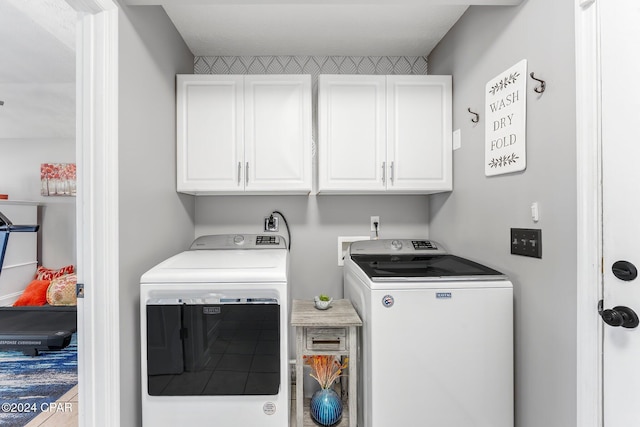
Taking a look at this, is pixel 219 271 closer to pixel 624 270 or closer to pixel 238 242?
pixel 238 242

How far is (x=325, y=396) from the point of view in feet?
5.32

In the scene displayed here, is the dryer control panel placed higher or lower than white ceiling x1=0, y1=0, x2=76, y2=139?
lower

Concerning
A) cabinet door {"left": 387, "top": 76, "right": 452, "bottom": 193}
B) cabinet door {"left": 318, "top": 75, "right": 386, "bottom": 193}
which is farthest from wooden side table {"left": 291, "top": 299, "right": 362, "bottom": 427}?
cabinet door {"left": 387, "top": 76, "right": 452, "bottom": 193}

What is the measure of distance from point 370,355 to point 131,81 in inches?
68.2

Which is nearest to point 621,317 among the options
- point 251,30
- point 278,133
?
point 278,133

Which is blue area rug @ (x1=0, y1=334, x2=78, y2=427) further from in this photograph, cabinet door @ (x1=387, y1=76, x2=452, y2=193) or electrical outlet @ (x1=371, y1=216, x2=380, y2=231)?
cabinet door @ (x1=387, y1=76, x2=452, y2=193)

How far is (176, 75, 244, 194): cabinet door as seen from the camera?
6.40 feet

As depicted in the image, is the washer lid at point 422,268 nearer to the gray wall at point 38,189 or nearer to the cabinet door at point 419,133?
the cabinet door at point 419,133

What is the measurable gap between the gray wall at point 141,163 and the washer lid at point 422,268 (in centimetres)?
116

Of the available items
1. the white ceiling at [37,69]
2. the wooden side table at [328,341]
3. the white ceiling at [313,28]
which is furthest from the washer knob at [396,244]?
the white ceiling at [37,69]

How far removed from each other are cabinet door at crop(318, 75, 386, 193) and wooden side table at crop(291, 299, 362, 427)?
852 mm

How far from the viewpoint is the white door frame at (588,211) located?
102cm

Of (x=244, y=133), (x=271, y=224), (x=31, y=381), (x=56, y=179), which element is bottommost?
(x=31, y=381)

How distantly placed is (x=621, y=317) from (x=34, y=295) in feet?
15.1
